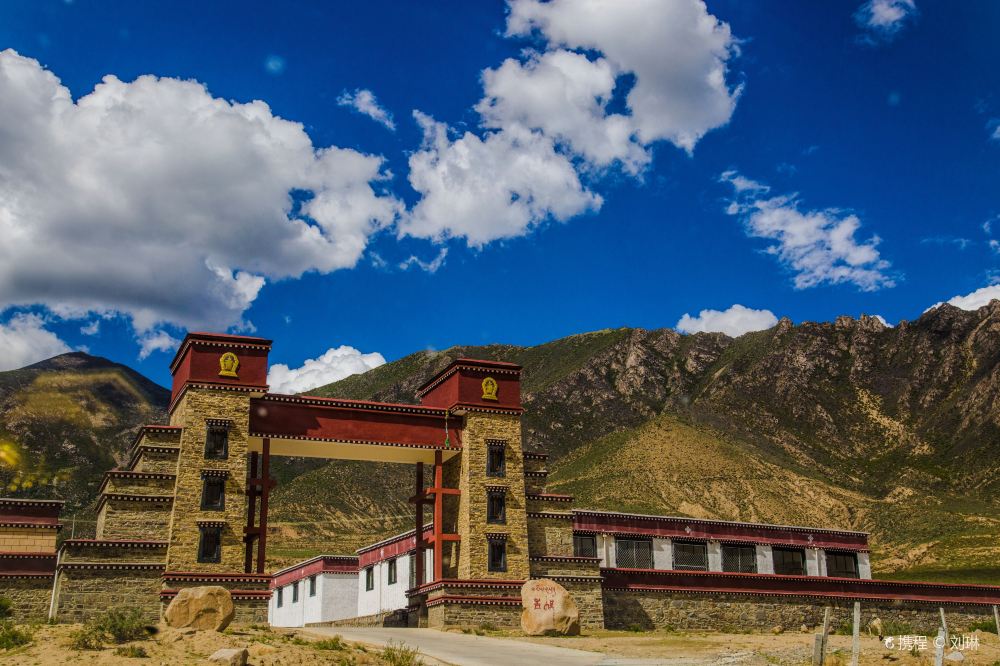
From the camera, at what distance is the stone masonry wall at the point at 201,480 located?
114ft

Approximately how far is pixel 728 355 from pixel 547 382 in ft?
111

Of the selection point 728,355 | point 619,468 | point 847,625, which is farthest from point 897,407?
point 847,625

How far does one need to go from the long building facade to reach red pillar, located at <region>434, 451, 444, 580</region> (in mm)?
88

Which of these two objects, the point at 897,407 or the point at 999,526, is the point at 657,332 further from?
the point at 999,526

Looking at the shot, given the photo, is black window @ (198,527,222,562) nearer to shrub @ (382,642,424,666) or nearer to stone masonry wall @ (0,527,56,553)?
stone masonry wall @ (0,527,56,553)

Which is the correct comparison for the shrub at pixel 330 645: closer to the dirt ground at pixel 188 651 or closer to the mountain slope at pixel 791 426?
the dirt ground at pixel 188 651

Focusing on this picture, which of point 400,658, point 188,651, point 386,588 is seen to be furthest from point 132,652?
point 386,588

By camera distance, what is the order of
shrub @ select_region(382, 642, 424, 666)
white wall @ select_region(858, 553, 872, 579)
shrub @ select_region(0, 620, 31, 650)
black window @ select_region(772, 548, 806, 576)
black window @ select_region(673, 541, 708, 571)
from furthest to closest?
white wall @ select_region(858, 553, 872, 579), black window @ select_region(772, 548, 806, 576), black window @ select_region(673, 541, 708, 571), shrub @ select_region(382, 642, 424, 666), shrub @ select_region(0, 620, 31, 650)

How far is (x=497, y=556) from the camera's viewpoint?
40281 mm

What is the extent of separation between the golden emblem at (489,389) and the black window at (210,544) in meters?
13.3

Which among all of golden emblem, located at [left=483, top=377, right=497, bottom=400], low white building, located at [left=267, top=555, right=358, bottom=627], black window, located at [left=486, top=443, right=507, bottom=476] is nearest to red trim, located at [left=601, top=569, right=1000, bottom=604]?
black window, located at [left=486, top=443, right=507, bottom=476]


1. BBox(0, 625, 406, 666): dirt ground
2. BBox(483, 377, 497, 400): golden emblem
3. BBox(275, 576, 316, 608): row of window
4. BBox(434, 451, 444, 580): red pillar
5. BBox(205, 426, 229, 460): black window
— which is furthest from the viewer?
BBox(275, 576, 316, 608): row of window

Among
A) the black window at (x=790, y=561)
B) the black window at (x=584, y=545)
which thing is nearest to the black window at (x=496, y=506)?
the black window at (x=584, y=545)

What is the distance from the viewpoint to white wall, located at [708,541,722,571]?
164ft
